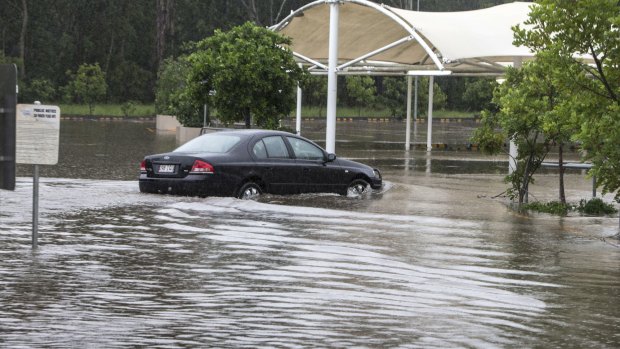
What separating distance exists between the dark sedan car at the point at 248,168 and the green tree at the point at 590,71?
604cm

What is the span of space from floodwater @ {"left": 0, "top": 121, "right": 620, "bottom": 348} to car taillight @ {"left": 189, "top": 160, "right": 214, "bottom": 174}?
1.69ft

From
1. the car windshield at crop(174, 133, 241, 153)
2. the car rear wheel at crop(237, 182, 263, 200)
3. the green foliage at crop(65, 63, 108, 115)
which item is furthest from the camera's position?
the green foliage at crop(65, 63, 108, 115)

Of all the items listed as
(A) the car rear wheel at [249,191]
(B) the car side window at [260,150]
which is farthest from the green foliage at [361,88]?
(A) the car rear wheel at [249,191]

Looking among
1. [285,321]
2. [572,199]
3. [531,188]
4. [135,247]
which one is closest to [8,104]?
[135,247]

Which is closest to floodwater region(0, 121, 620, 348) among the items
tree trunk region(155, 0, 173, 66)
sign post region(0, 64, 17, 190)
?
sign post region(0, 64, 17, 190)

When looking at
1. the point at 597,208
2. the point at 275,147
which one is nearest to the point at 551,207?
the point at 597,208

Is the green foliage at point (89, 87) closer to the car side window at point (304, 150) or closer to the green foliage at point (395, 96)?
the green foliage at point (395, 96)

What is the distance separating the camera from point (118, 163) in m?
34.0

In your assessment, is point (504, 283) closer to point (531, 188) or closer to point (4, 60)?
point (531, 188)

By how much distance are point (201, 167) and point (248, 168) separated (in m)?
0.95

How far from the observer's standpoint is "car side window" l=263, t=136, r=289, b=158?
23.0m

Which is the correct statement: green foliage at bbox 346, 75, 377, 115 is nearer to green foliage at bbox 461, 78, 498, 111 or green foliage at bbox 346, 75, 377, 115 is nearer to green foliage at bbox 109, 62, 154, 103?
green foliage at bbox 461, 78, 498, 111

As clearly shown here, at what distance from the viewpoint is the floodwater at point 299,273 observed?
31.6 ft

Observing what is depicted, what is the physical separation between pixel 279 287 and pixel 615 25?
7.51 m
